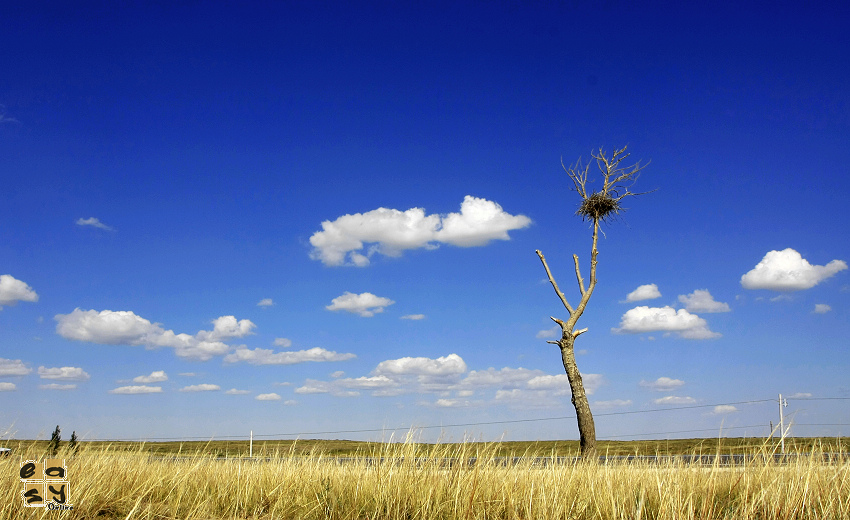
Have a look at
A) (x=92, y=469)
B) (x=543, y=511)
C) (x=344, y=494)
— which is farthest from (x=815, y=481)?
(x=92, y=469)

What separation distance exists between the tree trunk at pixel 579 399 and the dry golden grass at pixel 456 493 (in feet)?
20.8

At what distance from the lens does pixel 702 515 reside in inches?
215

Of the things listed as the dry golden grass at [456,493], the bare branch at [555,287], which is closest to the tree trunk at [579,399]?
the bare branch at [555,287]

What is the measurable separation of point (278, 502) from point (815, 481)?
6.10 meters

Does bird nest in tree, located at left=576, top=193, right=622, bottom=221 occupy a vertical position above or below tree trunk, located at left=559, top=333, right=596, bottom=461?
above

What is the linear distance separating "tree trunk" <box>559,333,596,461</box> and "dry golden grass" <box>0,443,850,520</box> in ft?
20.8

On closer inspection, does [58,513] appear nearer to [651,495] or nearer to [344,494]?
[344,494]

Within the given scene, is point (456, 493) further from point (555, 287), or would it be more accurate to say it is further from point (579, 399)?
point (555, 287)

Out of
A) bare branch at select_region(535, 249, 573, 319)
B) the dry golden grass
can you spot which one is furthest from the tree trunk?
the dry golden grass

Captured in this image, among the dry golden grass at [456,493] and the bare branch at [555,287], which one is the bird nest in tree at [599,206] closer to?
the bare branch at [555,287]

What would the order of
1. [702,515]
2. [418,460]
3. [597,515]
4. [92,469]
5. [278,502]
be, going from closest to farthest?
[702,515], [597,515], [278,502], [418,460], [92,469]

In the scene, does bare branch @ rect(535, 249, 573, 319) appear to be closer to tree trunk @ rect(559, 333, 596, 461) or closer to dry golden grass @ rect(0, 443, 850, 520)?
tree trunk @ rect(559, 333, 596, 461)

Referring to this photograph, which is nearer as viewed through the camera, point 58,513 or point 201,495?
point 58,513

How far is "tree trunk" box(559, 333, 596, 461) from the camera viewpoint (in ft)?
46.7
